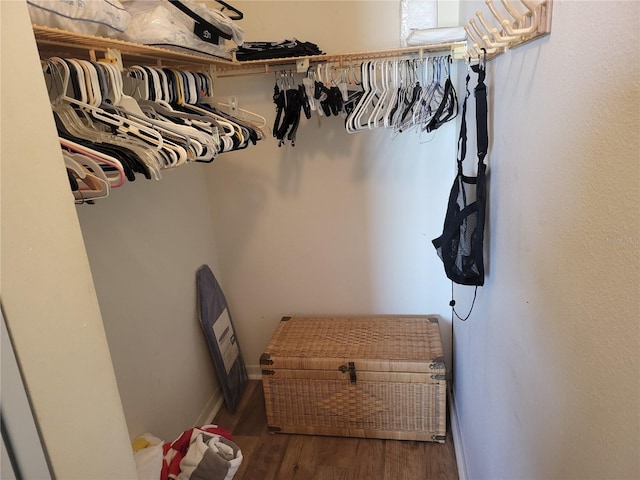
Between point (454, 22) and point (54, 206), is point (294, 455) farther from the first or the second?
point (454, 22)

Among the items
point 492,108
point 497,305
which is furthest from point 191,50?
point 497,305

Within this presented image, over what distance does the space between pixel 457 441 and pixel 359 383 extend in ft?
1.70

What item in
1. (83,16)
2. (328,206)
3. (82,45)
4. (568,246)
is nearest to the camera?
(568,246)

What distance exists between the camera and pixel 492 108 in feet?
4.11

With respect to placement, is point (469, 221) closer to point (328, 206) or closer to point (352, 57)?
point (352, 57)

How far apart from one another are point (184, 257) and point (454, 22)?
1626mm

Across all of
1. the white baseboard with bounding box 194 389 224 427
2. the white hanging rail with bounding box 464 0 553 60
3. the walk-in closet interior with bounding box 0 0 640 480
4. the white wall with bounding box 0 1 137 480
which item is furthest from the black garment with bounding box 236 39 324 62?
the white baseboard with bounding box 194 389 224 427

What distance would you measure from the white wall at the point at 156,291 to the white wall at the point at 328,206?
0.77ft

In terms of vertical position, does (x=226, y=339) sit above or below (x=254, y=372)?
above

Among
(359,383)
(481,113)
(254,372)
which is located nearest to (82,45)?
(481,113)

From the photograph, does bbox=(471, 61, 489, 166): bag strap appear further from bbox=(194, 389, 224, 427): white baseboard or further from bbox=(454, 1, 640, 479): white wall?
bbox=(194, 389, 224, 427): white baseboard

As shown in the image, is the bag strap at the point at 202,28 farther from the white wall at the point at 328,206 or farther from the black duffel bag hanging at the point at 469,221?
the black duffel bag hanging at the point at 469,221

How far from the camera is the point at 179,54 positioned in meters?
1.45

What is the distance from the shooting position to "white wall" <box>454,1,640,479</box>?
21.6 inches
